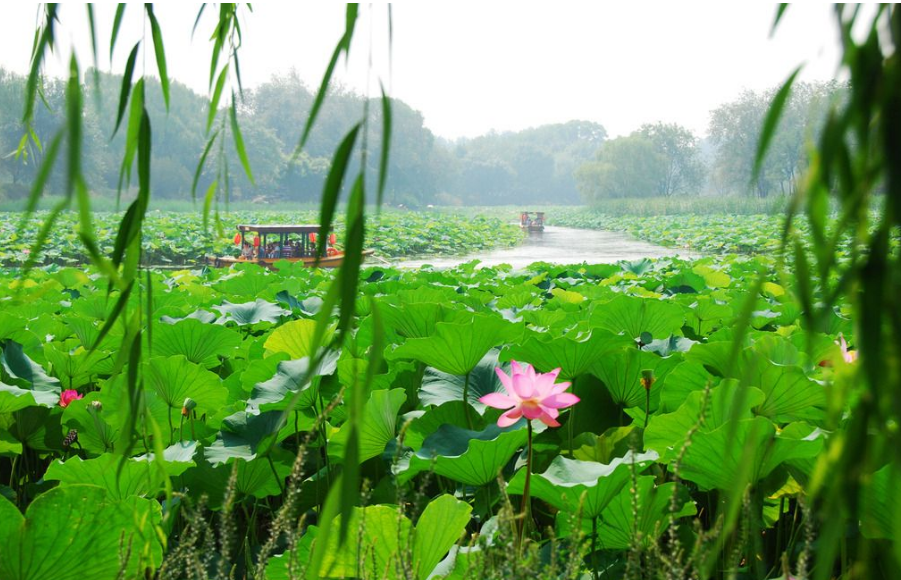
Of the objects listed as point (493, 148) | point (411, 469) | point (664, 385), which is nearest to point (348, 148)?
point (411, 469)

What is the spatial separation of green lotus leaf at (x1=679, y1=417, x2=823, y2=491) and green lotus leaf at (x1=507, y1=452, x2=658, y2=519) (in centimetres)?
5

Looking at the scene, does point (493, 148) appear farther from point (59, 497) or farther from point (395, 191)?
point (59, 497)

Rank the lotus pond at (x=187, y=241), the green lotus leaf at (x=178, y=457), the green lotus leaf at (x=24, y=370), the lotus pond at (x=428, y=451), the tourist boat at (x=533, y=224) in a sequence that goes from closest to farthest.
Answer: the lotus pond at (x=428, y=451), the green lotus leaf at (x=178, y=457), the green lotus leaf at (x=24, y=370), the lotus pond at (x=187, y=241), the tourist boat at (x=533, y=224)

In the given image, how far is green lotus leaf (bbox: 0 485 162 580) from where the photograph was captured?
79 centimetres

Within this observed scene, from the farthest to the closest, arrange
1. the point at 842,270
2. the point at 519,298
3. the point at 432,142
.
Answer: the point at 432,142, the point at 519,298, the point at 842,270

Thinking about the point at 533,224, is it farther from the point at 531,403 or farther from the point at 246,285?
the point at 531,403

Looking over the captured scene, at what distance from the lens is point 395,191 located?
54.9 meters

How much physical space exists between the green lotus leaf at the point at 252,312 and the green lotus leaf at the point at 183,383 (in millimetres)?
782

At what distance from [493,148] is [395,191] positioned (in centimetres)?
2854

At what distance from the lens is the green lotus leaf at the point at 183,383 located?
130cm

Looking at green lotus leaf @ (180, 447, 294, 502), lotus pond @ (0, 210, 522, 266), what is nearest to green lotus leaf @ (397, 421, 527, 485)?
green lotus leaf @ (180, 447, 294, 502)

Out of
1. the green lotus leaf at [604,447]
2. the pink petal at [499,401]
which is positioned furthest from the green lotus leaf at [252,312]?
the pink petal at [499,401]

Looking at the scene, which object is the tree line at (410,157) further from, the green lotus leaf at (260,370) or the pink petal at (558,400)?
the pink petal at (558,400)

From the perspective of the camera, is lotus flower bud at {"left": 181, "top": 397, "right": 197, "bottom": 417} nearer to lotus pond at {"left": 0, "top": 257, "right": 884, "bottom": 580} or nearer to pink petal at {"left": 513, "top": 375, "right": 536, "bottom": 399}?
lotus pond at {"left": 0, "top": 257, "right": 884, "bottom": 580}
